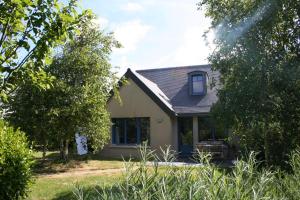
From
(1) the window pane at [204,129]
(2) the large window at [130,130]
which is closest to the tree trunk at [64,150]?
(2) the large window at [130,130]

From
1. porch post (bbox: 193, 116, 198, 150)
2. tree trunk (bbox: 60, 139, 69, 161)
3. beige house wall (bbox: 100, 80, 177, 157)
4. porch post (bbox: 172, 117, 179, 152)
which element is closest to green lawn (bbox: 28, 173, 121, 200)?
tree trunk (bbox: 60, 139, 69, 161)

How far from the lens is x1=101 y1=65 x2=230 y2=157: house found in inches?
1035

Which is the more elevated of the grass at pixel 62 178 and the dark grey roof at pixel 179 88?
the dark grey roof at pixel 179 88

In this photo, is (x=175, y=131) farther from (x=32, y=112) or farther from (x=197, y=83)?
(x=32, y=112)

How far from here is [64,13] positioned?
18.6 feet

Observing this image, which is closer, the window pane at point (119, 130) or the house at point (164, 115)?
the house at point (164, 115)

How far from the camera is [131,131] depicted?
91.6 ft

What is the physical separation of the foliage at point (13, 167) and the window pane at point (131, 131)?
18.0m

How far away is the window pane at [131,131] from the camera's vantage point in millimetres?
27766

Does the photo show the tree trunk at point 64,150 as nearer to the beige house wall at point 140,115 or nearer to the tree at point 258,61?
the beige house wall at point 140,115

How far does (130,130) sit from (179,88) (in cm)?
415

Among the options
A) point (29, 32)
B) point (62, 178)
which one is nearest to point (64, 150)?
point (62, 178)

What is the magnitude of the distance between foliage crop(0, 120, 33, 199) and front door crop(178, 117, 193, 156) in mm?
17719

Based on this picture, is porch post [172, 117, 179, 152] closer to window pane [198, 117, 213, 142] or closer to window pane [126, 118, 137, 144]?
window pane [198, 117, 213, 142]
